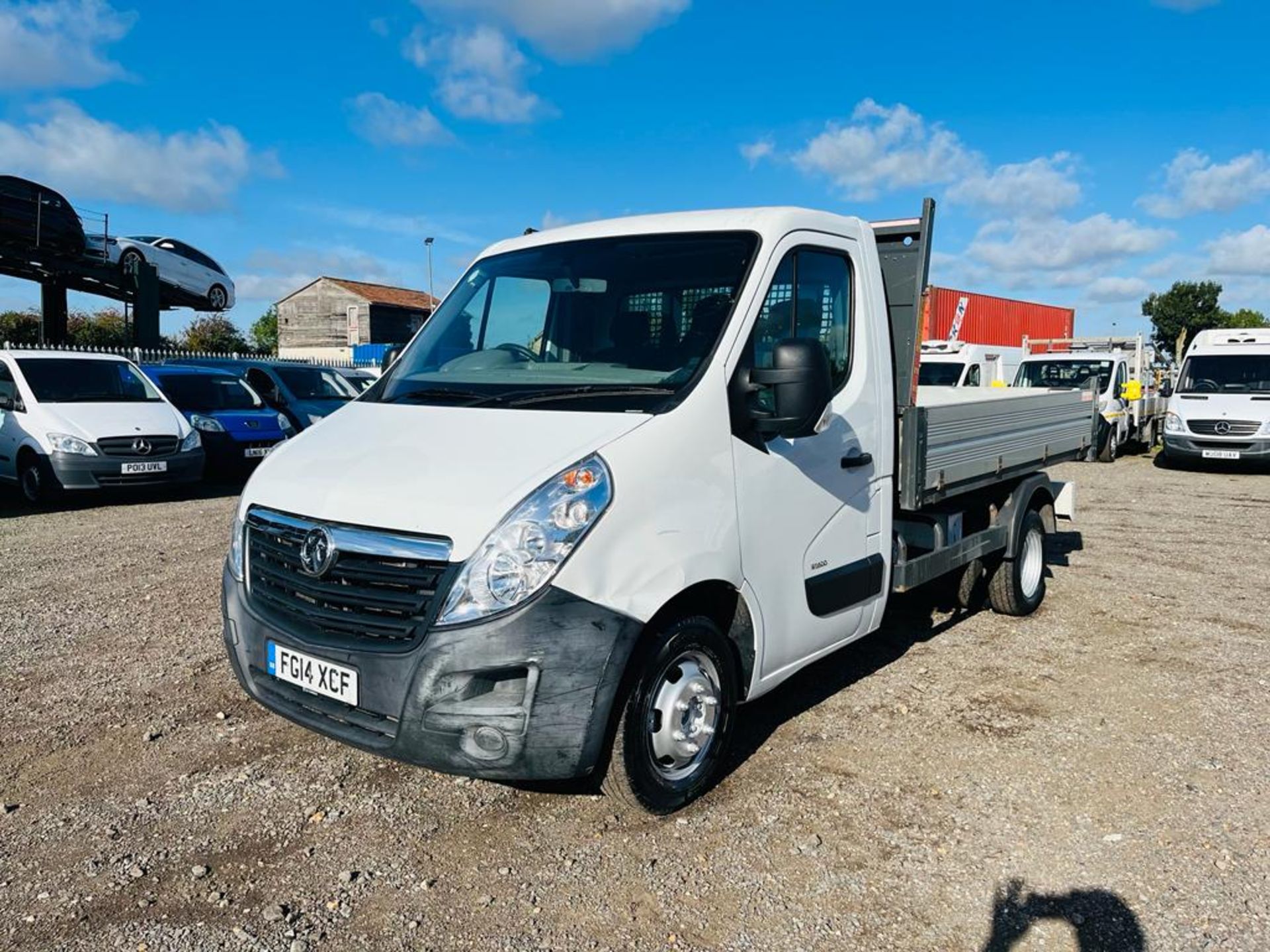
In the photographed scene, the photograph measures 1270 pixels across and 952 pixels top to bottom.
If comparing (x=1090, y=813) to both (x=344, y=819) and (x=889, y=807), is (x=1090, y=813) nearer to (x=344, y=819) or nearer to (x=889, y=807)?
(x=889, y=807)

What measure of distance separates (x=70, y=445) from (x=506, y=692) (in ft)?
31.9

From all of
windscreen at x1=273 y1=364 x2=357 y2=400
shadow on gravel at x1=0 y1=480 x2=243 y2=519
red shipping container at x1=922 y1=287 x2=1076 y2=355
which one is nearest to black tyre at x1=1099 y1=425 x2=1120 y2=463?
red shipping container at x1=922 y1=287 x2=1076 y2=355

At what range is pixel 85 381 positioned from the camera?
11484 millimetres

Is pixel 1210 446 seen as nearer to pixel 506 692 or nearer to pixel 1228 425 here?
pixel 1228 425

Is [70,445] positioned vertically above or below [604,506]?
below

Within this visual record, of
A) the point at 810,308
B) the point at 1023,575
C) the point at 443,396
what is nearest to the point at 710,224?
the point at 810,308

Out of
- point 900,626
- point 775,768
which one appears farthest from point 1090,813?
point 900,626

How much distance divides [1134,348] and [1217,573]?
43.1ft

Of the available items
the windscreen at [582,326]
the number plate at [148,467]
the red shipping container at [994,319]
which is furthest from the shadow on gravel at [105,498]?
the red shipping container at [994,319]

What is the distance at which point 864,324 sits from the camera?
4344 millimetres

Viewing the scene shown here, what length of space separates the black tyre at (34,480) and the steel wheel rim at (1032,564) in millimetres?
10217

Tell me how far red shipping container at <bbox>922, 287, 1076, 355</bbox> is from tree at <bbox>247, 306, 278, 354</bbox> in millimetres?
52075

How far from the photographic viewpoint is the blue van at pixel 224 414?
12.7 metres

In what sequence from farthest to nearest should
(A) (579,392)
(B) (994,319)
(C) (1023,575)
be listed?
(B) (994,319) → (C) (1023,575) → (A) (579,392)
